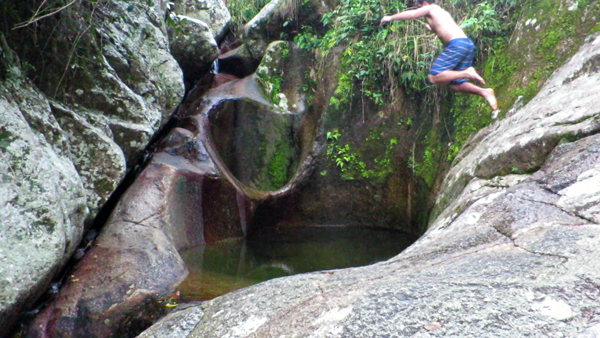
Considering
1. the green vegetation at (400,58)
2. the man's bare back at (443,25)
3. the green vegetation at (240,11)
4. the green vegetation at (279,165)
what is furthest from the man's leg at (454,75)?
the green vegetation at (240,11)

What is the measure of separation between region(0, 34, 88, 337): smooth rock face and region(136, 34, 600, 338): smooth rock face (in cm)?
115

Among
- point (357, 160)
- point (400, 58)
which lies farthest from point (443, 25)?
point (357, 160)

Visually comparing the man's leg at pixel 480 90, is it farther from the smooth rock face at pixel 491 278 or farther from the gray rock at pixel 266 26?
the gray rock at pixel 266 26

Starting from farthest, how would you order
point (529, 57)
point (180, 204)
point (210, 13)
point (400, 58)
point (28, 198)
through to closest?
point (210, 13) < point (400, 58) < point (180, 204) < point (529, 57) < point (28, 198)

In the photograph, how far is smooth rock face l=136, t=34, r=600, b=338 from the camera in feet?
5.74

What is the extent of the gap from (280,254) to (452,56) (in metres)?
3.29

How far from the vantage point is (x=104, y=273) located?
3961 mm

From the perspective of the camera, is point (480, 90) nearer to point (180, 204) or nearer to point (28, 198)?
point (180, 204)

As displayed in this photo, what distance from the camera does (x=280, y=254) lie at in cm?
603

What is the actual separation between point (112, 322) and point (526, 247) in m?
3.09

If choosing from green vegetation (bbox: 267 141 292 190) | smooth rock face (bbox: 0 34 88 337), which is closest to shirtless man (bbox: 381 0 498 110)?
green vegetation (bbox: 267 141 292 190)

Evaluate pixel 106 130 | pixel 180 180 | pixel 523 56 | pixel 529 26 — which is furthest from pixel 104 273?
pixel 529 26

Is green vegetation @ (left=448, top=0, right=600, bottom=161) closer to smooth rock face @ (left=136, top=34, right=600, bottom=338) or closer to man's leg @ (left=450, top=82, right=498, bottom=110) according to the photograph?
man's leg @ (left=450, top=82, right=498, bottom=110)

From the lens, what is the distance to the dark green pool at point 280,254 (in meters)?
4.65
